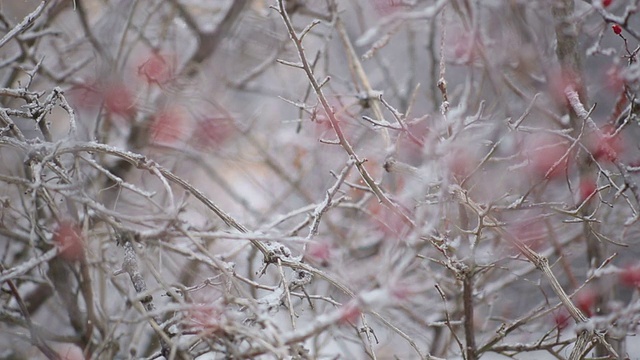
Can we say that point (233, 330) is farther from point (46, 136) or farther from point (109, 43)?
point (109, 43)

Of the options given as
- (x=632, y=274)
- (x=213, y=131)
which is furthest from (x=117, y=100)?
(x=632, y=274)

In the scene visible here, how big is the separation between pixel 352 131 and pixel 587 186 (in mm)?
1386

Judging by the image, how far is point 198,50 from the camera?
325 cm

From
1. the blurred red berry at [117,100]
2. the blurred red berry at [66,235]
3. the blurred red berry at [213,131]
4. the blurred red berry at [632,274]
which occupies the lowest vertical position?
the blurred red berry at [66,235]

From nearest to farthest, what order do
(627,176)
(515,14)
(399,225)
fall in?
(627,176), (399,225), (515,14)

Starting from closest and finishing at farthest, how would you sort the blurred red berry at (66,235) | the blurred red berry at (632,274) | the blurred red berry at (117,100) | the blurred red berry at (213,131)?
the blurred red berry at (632,274) → the blurred red berry at (66,235) → the blurred red berry at (117,100) → the blurred red berry at (213,131)

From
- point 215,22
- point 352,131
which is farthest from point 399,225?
point 215,22

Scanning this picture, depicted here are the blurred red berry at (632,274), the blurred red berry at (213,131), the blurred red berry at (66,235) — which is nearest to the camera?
the blurred red berry at (632,274)

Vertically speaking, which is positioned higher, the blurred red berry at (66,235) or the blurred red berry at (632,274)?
A: the blurred red berry at (632,274)

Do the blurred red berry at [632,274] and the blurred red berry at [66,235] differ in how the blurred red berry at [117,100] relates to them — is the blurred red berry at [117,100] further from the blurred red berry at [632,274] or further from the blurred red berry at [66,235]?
the blurred red berry at [632,274]

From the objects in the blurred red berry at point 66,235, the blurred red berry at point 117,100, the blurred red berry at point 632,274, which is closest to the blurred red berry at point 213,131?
the blurred red berry at point 117,100

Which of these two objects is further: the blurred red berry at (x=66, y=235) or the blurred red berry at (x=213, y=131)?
the blurred red berry at (x=213, y=131)

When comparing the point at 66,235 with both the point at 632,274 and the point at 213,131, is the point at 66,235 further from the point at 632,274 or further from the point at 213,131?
the point at 213,131

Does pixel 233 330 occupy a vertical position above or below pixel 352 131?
below
